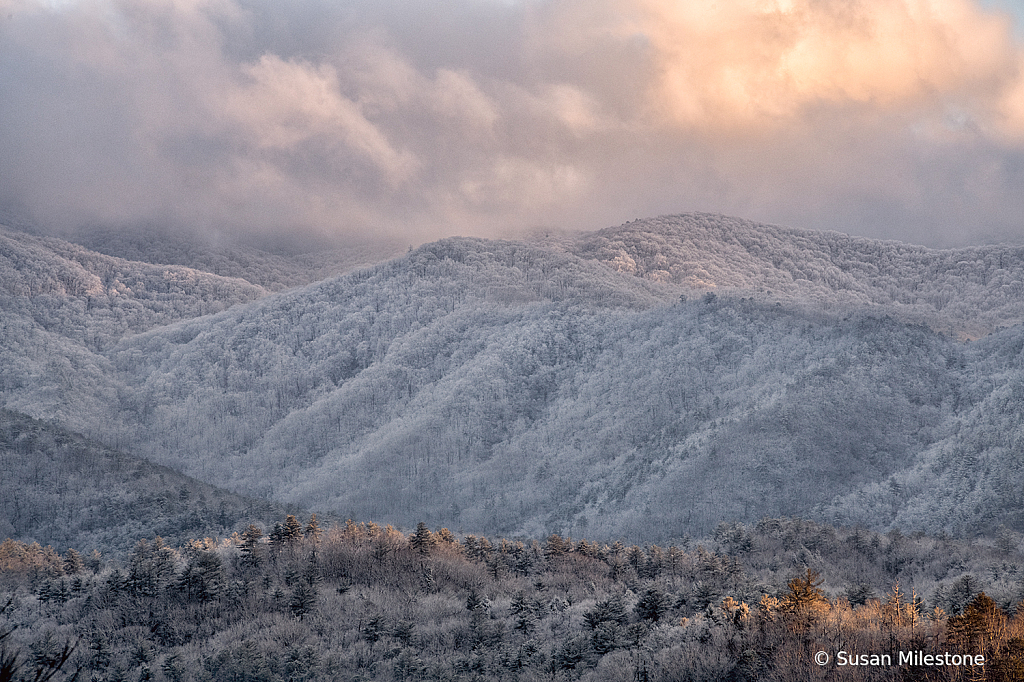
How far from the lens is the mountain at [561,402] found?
93312mm

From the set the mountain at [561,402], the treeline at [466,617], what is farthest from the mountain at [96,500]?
the treeline at [466,617]

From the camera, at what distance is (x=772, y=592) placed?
36.1m

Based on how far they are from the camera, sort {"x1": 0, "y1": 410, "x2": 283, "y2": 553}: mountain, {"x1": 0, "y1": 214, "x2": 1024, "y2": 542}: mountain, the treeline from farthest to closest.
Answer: {"x1": 0, "y1": 214, "x2": 1024, "y2": 542}: mountain < {"x1": 0, "y1": 410, "x2": 283, "y2": 553}: mountain < the treeline

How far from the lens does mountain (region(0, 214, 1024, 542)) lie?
93312 millimetres

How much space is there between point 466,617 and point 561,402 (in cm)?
9901

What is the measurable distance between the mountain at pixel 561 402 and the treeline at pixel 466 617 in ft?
138

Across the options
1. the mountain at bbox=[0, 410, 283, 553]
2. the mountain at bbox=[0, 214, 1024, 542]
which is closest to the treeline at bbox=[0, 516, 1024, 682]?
the mountain at bbox=[0, 410, 283, 553]

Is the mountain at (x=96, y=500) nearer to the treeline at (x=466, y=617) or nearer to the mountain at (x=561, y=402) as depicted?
the mountain at (x=561, y=402)

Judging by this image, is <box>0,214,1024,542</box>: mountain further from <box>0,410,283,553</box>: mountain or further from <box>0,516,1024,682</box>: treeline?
<box>0,516,1024,682</box>: treeline

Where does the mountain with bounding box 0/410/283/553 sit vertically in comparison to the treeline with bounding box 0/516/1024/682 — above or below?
above

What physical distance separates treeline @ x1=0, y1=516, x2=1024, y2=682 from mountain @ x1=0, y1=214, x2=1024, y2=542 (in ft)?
138

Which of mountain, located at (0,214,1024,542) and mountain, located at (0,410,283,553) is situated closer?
mountain, located at (0,410,283,553)

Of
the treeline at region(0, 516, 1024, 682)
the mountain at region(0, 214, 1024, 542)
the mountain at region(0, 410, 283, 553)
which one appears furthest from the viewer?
the mountain at region(0, 214, 1024, 542)

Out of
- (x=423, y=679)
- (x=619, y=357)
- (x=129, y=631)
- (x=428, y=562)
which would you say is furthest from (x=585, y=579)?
(x=619, y=357)
